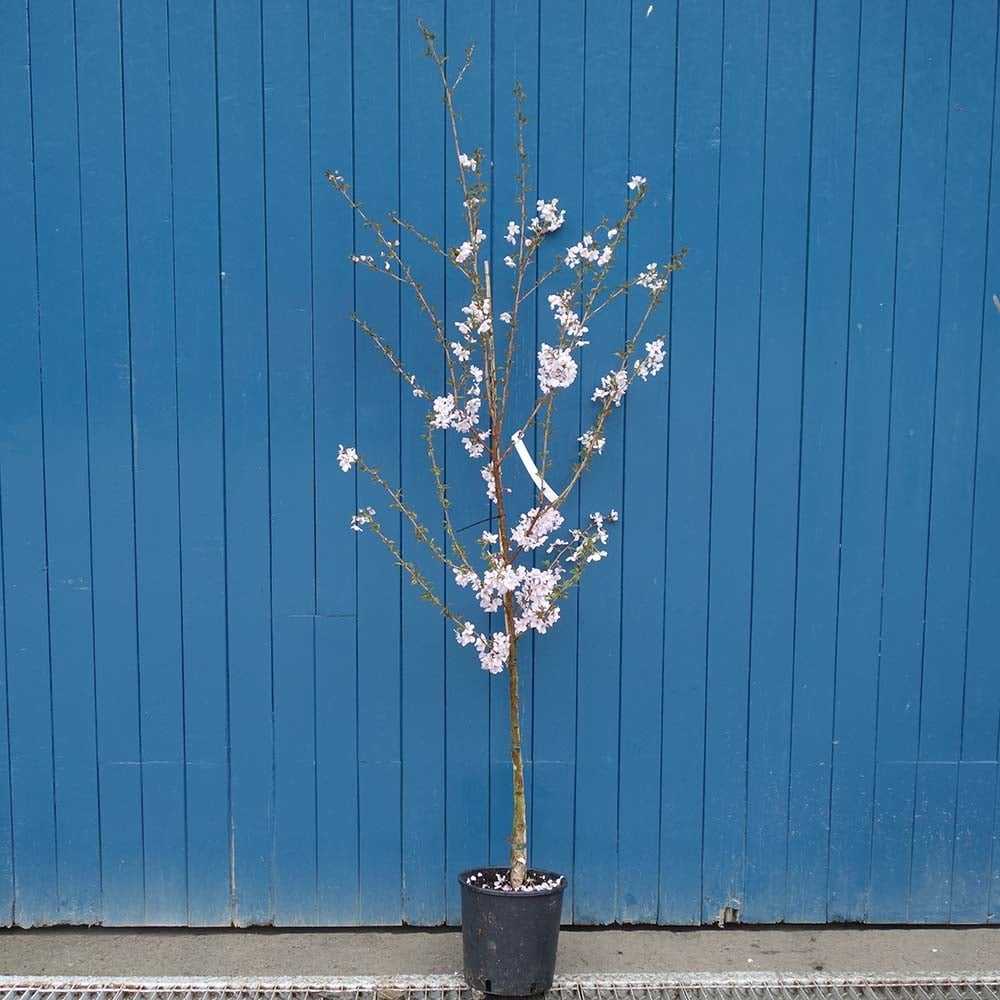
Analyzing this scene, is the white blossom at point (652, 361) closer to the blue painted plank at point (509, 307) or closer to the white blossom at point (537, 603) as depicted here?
the blue painted plank at point (509, 307)

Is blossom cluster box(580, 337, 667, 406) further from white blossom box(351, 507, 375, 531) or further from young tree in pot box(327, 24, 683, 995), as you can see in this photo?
white blossom box(351, 507, 375, 531)

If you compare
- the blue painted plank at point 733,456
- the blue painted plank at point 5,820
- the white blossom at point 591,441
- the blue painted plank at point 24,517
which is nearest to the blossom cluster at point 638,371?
the white blossom at point 591,441

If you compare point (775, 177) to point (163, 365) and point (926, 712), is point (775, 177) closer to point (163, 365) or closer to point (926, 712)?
point (926, 712)

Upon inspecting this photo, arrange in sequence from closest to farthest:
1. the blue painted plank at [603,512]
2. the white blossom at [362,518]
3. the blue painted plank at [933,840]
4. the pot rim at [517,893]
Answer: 1. the pot rim at [517,893]
2. the white blossom at [362,518]
3. the blue painted plank at [603,512]
4. the blue painted plank at [933,840]

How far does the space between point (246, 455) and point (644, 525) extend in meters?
1.23

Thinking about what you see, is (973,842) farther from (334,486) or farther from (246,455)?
(246,455)

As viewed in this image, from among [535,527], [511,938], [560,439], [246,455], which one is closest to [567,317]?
Result: [560,439]

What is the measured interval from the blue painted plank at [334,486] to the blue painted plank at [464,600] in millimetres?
291

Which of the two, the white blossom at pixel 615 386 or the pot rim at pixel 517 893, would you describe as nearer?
the pot rim at pixel 517 893

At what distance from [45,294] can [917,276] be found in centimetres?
263

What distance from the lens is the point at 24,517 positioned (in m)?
3.38

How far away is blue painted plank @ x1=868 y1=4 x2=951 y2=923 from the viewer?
3.36 meters

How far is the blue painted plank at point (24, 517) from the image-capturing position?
3.31 m

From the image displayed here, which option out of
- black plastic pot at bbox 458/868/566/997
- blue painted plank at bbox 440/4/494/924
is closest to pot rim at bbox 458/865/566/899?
black plastic pot at bbox 458/868/566/997
